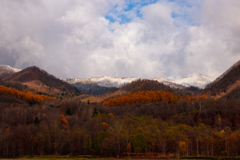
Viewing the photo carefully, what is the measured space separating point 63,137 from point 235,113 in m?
110

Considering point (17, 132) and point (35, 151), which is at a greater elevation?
point (17, 132)

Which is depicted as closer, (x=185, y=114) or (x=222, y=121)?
(x=222, y=121)

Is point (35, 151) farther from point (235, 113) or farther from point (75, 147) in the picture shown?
point (235, 113)

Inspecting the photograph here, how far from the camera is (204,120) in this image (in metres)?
134

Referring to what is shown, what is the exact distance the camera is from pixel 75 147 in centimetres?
8981

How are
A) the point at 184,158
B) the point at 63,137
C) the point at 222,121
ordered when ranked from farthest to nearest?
the point at 222,121 < the point at 63,137 < the point at 184,158

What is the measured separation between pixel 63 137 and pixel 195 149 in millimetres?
56802

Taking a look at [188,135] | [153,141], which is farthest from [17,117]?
[188,135]

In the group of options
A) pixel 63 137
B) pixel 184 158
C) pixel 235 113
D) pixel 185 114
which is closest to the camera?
pixel 184 158

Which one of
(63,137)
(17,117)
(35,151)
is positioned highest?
(17,117)

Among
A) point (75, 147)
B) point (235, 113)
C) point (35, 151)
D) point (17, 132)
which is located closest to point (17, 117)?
point (17, 132)

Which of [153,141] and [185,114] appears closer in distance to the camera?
[153,141]

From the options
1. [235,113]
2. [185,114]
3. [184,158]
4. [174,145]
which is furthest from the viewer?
[185,114]

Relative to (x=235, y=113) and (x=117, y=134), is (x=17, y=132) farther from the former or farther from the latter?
(x=235, y=113)
